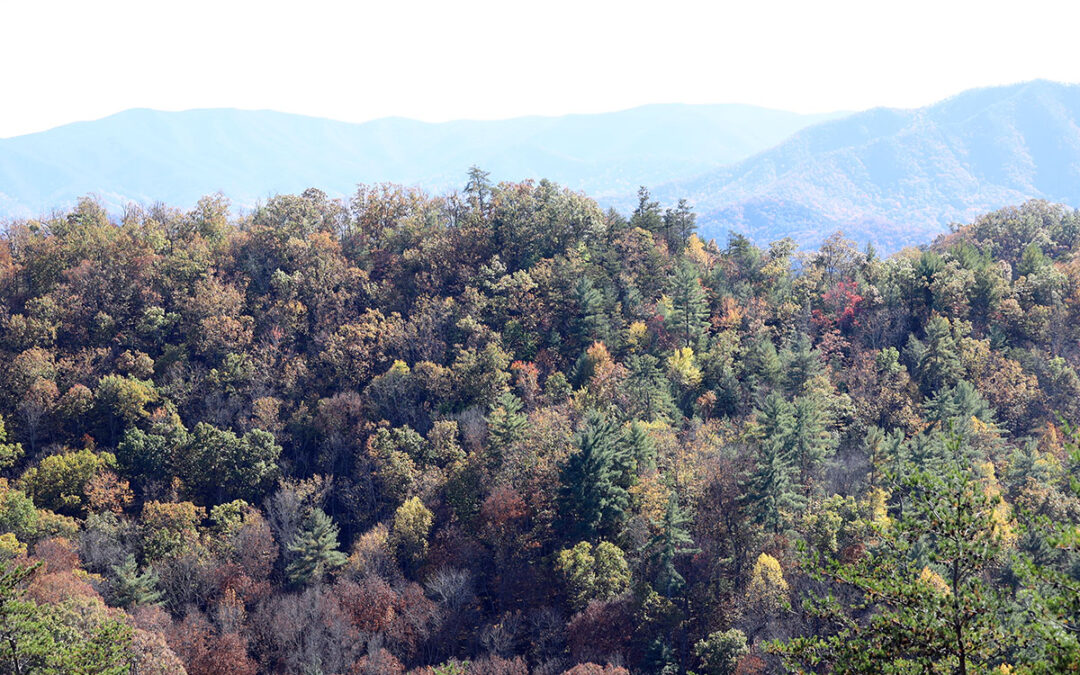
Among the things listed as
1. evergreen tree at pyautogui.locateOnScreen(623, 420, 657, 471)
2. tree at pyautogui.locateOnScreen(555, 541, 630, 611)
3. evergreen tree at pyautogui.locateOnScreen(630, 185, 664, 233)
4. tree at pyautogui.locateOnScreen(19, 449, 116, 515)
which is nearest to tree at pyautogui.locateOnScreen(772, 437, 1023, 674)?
tree at pyautogui.locateOnScreen(555, 541, 630, 611)

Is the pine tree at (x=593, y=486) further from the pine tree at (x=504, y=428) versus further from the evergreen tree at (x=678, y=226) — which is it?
the evergreen tree at (x=678, y=226)

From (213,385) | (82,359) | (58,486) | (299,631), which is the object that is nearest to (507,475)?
(299,631)

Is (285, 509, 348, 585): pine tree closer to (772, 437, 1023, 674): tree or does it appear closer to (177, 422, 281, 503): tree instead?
(177, 422, 281, 503): tree

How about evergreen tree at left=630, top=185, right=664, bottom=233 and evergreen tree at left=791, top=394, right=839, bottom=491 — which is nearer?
evergreen tree at left=791, top=394, right=839, bottom=491

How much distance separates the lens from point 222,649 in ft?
118

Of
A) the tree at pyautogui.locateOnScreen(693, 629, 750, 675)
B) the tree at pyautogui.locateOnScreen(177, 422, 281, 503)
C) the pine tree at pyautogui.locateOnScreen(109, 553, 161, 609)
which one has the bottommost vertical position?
the tree at pyautogui.locateOnScreen(693, 629, 750, 675)

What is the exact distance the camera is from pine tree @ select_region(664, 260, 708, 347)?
52875 mm

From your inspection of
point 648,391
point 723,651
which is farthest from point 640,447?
point 723,651

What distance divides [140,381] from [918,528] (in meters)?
50.8

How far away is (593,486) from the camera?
39188mm

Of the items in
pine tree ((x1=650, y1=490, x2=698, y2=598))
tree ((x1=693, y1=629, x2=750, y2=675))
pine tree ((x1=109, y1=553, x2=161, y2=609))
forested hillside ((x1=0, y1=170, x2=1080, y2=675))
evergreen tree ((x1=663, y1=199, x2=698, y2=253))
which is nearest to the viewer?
tree ((x1=693, y1=629, x2=750, y2=675))

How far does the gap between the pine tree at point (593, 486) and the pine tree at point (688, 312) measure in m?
14.6

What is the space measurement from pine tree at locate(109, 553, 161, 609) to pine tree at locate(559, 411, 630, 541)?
821 inches

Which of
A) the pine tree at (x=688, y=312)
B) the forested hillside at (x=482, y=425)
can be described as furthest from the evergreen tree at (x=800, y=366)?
the pine tree at (x=688, y=312)
